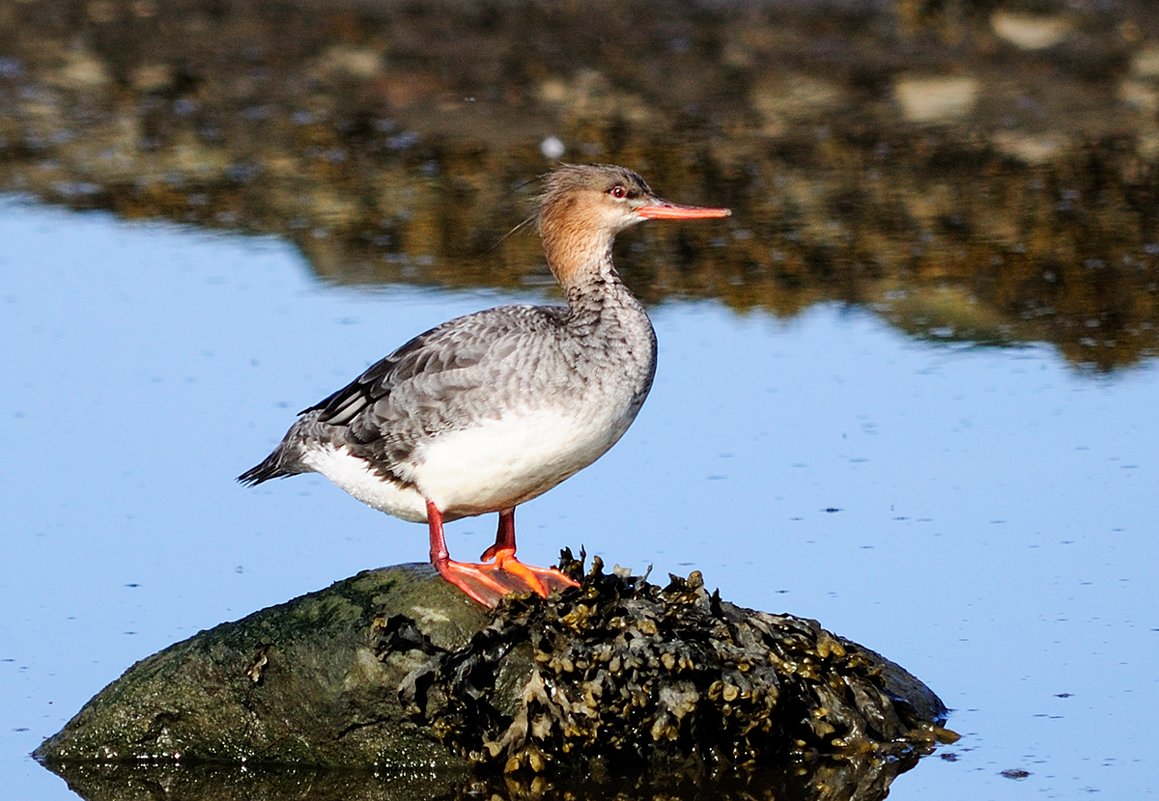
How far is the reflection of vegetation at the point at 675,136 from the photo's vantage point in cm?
1112

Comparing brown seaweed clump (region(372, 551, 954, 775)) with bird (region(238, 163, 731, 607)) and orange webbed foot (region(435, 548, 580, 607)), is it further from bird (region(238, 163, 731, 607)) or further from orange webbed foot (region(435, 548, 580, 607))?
bird (region(238, 163, 731, 607))

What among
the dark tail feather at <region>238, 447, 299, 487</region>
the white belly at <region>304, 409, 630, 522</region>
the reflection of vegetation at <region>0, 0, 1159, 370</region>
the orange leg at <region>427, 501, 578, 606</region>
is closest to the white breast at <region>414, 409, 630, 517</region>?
the white belly at <region>304, 409, 630, 522</region>

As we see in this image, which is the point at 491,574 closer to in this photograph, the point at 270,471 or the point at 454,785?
the point at 454,785

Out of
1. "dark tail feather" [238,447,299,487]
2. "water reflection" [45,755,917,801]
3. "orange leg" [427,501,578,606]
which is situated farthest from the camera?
"dark tail feather" [238,447,299,487]

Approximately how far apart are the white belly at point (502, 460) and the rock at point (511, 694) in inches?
12.2

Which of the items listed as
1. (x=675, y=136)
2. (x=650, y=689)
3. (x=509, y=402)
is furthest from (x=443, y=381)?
(x=675, y=136)

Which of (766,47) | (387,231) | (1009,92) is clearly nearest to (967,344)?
(387,231)

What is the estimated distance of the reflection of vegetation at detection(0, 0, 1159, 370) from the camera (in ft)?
36.5

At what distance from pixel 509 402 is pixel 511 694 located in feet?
2.91

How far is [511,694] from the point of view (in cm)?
623

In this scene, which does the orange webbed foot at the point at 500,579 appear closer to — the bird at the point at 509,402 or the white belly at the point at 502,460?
the bird at the point at 509,402

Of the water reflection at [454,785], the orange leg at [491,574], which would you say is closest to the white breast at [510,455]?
the orange leg at [491,574]

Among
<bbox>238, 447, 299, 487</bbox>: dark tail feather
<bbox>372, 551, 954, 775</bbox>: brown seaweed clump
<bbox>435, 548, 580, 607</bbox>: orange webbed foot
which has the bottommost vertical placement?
<bbox>372, 551, 954, 775</bbox>: brown seaweed clump

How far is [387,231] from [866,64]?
5165 mm
